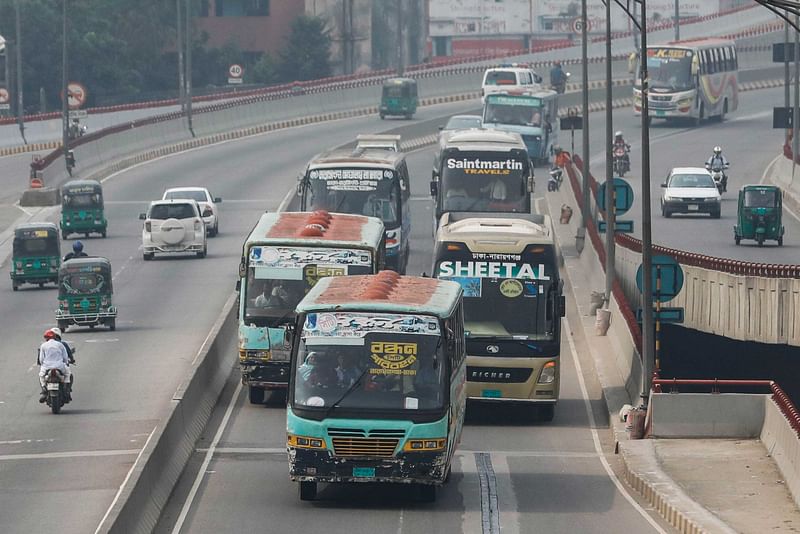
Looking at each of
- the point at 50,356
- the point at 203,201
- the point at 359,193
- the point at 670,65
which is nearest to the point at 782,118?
the point at 670,65

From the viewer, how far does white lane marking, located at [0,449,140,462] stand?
25936 millimetres

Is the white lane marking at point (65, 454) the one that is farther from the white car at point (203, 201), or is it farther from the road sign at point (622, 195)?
the white car at point (203, 201)

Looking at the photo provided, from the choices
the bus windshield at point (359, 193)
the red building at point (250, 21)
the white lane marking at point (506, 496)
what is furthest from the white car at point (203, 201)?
the red building at point (250, 21)

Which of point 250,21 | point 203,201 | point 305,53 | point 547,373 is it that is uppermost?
point 250,21

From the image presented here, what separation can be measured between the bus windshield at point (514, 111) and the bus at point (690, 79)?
37.1ft

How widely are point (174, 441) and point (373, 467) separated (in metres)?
4.25

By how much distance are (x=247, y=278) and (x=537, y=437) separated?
574cm

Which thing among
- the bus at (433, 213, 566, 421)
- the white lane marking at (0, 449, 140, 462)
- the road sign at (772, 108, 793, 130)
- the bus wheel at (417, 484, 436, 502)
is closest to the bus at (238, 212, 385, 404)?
the bus at (433, 213, 566, 421)

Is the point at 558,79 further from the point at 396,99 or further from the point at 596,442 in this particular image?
the point at 596,442

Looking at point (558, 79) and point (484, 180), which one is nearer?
point (484, 180)

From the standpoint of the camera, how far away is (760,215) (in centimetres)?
5262

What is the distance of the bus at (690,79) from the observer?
282ft

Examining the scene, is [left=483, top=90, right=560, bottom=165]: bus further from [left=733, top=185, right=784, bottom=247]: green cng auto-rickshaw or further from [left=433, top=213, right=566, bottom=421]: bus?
[left=433, top=213, right=566, bottom=421]: bus

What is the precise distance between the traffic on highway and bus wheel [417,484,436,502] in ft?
0.13
